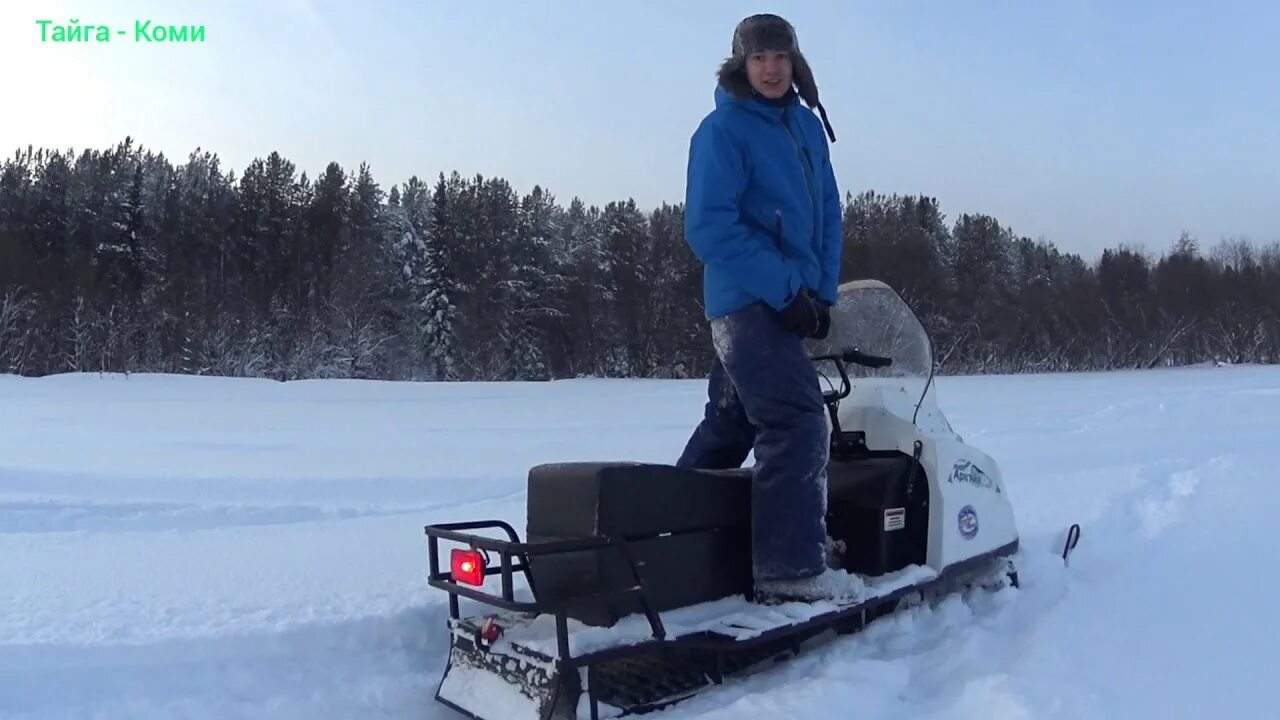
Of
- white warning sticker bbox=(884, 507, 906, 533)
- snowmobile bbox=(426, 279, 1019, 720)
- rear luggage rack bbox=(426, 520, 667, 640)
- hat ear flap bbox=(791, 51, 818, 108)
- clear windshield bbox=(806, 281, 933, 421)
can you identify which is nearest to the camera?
rear luggage rack bbox=(426, 520, 667, 640)

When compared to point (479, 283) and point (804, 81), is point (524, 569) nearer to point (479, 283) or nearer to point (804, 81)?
point (804, 81)

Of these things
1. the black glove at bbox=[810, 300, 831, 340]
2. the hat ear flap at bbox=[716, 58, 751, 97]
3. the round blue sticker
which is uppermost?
the hat ear flap at bbox=[716, 58, 751, 97]

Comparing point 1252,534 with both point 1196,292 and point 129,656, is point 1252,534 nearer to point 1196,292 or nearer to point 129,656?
point 129,656

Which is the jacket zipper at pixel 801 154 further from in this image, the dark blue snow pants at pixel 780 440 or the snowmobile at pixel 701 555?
→ the snowmobile at pixel 701 555

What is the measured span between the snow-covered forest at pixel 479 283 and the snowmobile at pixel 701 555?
26.8m

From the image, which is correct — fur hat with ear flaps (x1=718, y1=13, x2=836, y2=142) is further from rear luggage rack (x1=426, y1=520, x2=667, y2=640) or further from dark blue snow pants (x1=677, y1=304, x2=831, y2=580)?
rear luggage rack (x1=426, y1=520, x2=667, y2=640)

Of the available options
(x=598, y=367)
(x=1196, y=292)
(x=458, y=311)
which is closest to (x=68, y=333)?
(x=458, y=311)

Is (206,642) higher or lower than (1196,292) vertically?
lower

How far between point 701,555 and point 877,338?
1.24 meters

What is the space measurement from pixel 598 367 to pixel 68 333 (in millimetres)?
16096

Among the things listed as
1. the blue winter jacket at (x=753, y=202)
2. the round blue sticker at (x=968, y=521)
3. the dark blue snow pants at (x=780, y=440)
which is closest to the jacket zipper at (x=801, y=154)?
the blue winter jacket at (x=753, y=202)

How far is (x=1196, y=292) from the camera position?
34.1m

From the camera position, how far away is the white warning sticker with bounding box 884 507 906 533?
11.1 ft

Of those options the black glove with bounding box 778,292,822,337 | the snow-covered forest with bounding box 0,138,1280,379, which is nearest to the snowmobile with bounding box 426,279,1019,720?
the black glove with bounding box 778,292,822,337
